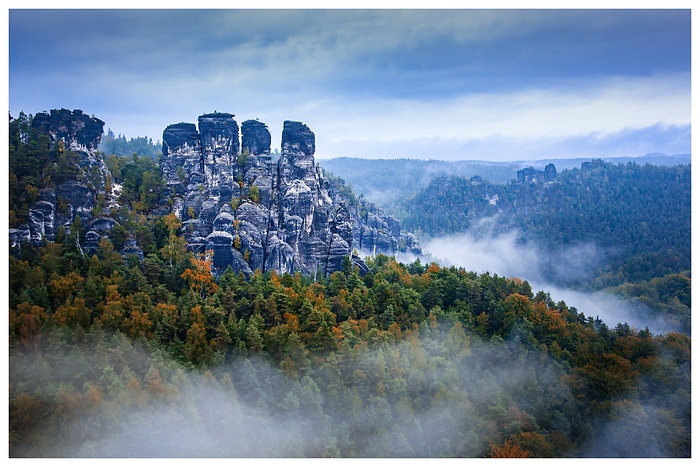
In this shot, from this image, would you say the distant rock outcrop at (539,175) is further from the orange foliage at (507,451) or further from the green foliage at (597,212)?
the orange foliage at (507,451)

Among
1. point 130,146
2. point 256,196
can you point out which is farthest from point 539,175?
point 256,196

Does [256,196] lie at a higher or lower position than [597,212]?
higher

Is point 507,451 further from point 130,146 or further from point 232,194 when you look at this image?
point 130,146

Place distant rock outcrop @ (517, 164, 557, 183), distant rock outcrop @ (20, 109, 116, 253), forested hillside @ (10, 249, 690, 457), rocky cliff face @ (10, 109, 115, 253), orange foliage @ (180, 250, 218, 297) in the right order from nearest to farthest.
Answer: forested hillside @ (10, 249, 690, 457), rocky cliff face @ (10, 109, 115, 253), distant rock outcrop @ (20, 109, 116, 253), orange foliage @ (180, 250, 218, 297), distant rock outcrop @ (517, 164, 557, 183)

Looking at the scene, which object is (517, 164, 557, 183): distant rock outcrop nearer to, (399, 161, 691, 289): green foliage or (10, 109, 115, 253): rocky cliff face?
(399, 161, 691, 289): green foliage

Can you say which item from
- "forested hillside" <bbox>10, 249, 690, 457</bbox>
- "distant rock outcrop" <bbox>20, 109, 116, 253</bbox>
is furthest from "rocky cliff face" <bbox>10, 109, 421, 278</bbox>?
"forested hillside" <bbox>10, 249, 690, 457</bbox>

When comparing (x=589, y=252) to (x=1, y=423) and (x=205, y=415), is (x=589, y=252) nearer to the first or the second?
(x=205, y=415)

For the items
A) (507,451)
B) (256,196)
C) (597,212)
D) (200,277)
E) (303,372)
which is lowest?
(507,451)

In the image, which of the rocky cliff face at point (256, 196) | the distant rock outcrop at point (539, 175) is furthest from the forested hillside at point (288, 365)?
the distant rock outcrop at point (539, 175)
